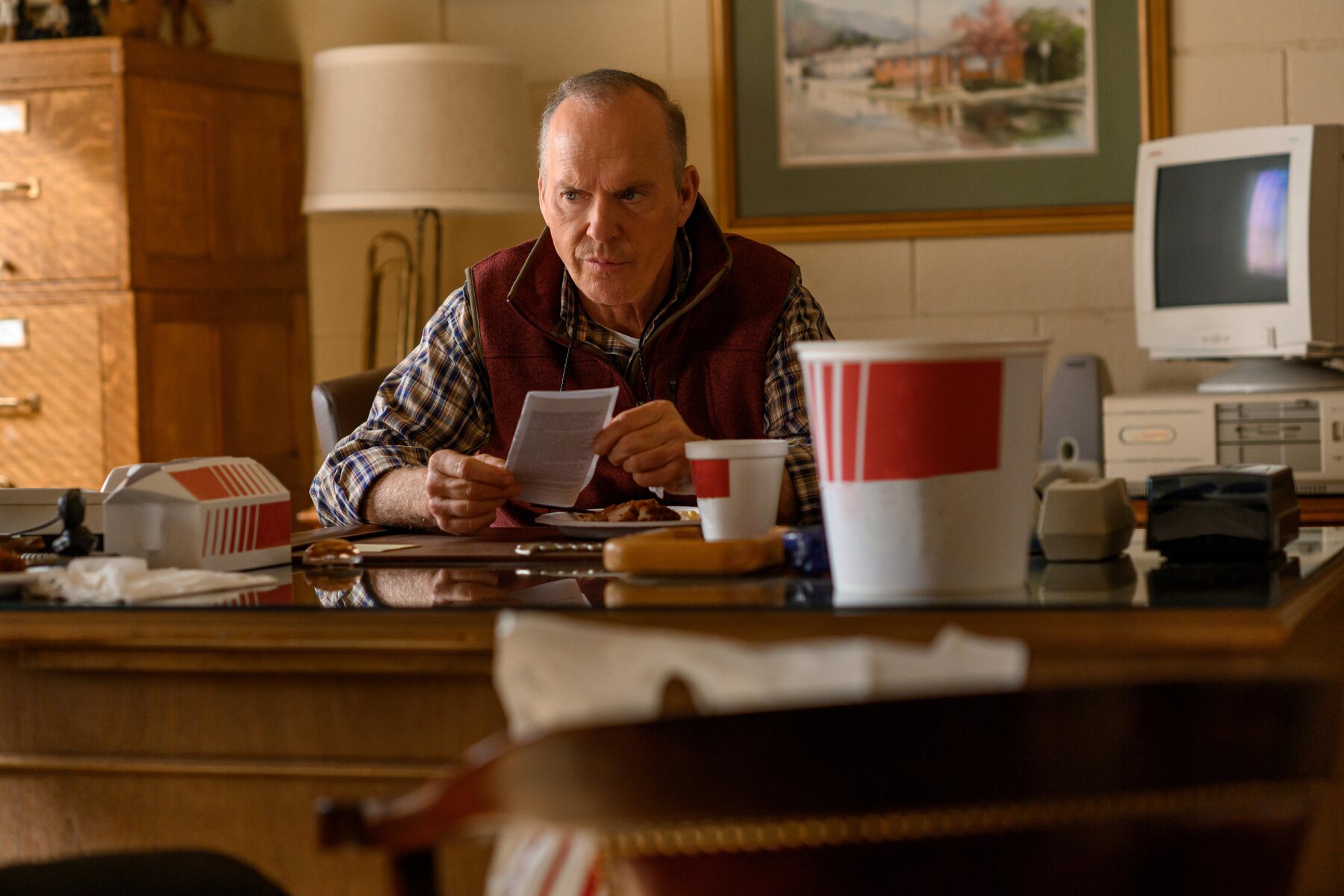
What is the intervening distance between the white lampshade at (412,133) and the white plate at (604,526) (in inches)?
70.6

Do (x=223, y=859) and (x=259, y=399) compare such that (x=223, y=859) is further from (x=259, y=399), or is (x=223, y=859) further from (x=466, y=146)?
(x=259, y=399)

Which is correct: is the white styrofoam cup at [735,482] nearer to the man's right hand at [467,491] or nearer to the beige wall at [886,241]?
the man's right hand at [467,491]

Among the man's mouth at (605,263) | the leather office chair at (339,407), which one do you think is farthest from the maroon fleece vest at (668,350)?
the leather office chair at (339,407)

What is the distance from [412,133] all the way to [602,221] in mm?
1320

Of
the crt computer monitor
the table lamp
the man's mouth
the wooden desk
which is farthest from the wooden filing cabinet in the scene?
the wooden desk

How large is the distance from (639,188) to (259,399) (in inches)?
75.9

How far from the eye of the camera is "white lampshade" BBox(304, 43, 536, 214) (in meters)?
3.27

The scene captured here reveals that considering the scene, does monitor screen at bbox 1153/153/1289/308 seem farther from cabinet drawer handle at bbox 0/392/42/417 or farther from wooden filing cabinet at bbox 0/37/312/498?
cabinet drawer handle at bbox 0/392/42/417

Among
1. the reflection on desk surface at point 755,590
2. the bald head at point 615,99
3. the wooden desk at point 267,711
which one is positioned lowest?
the wooden desk at point 267,711

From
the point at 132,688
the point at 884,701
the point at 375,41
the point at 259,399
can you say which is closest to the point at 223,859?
the point at 132,688

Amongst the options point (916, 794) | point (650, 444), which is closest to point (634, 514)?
point (650, 444)

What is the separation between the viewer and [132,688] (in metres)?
1.12

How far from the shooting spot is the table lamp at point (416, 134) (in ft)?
10.7

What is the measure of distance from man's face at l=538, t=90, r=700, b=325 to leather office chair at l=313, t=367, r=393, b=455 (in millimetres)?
462
